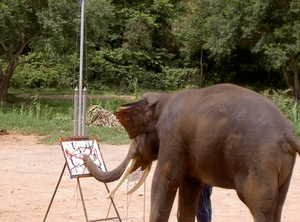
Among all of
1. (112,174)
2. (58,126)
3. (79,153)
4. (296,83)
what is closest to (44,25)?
(58,126)

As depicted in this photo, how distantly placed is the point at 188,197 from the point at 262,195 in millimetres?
1340

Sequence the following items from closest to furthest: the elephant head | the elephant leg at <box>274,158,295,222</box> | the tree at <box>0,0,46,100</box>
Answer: the elephant leg at <box>274,158,295,222</box> < the elephant head < the tree at <box>0,0,46,100</box>

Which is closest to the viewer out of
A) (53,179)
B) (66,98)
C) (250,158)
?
(250,158)

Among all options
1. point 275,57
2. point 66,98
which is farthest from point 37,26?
point 275,57

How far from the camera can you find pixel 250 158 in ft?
15.3

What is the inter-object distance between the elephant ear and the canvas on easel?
1574 mm

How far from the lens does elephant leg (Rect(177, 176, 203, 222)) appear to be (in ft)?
18.8

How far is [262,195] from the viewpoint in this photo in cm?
460

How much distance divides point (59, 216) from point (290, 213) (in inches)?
140

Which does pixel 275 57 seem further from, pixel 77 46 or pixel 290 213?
pixel 290 213

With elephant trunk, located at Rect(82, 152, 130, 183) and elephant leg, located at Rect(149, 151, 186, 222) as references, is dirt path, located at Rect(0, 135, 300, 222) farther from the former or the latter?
elephant leg, located at Rect(149, 151, 186, 222)

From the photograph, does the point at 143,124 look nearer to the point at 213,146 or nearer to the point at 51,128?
the point at 213,146

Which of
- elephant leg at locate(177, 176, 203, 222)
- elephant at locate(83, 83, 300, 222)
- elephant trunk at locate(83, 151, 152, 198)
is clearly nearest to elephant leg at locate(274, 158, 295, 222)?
elephant at locate(83, 83, 300, 222)

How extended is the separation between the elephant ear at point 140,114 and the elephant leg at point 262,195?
1343mm
